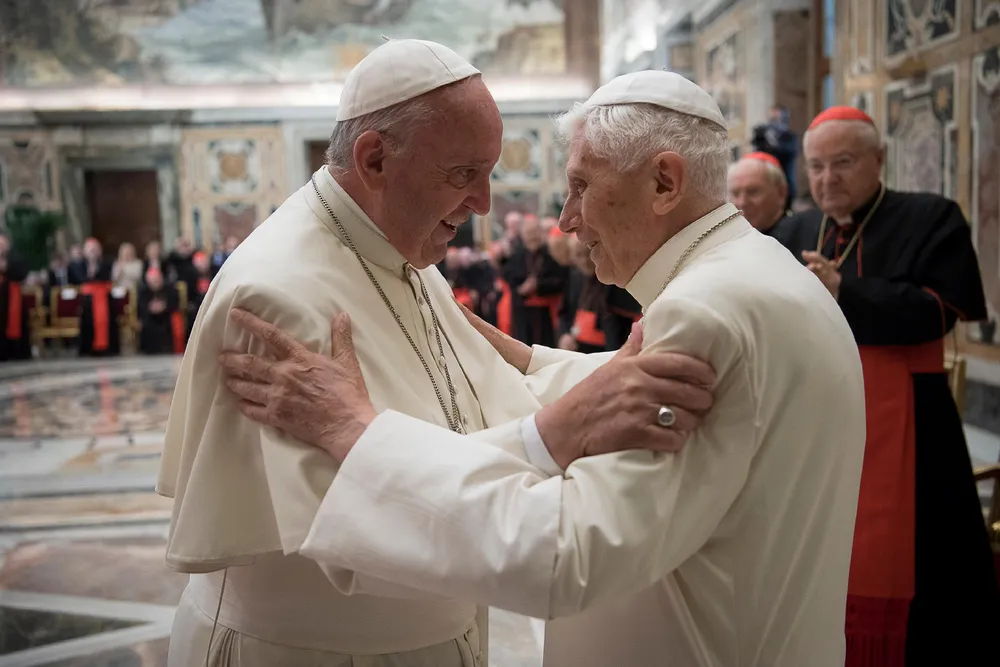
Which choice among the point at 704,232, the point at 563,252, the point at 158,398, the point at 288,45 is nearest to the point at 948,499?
the point at 704,232

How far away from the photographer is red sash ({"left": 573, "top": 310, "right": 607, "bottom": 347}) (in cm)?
654

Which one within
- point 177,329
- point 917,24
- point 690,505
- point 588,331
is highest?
point 917,24

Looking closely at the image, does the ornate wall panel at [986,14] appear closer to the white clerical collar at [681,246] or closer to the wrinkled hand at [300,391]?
the white clerical collar at [681,246]

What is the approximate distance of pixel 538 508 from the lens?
4.43 ft

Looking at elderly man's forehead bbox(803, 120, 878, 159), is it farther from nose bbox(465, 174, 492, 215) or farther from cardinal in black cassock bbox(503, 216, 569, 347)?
cardinal in black cassock bbox(503, 216, 569, 347)

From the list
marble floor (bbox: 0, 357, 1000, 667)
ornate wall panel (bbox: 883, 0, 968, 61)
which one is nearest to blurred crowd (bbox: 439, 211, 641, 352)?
marble floor (bbox: 0, 357, 1000, 667)

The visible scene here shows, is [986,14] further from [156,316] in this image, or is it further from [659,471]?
[156,316]

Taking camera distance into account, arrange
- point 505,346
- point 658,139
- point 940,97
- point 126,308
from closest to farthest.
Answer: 1. point 658,139
2. point 505,346
3. point 940,97
4. point 126,308

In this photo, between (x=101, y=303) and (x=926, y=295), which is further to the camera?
(x=101, y=303)

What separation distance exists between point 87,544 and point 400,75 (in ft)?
14.2

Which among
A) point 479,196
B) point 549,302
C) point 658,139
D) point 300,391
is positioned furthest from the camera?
point 549,302

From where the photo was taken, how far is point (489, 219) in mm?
19719

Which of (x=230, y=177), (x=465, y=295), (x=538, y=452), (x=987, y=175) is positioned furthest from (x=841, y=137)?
(x=230, y=177)

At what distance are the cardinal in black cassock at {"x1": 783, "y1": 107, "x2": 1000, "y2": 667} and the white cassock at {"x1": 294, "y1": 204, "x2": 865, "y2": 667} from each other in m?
1.79
